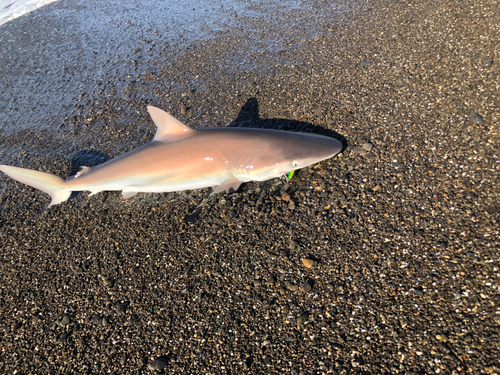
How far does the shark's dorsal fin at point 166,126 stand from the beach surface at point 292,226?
789mm

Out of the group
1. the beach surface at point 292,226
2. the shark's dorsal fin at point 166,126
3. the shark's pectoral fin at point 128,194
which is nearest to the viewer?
the beach surface at point 292,226

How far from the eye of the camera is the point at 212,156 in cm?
363

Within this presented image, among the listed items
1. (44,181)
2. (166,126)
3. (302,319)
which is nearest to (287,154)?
(166,126)

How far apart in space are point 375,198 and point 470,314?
1.30 metres

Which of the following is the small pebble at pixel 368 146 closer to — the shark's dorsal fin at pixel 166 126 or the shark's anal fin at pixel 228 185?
the shark's anal fin at pixel 228 185

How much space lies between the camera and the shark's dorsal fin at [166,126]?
366 centimetres

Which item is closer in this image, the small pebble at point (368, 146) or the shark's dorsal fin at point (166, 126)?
the shark's dorsal fin at point (166, 126)

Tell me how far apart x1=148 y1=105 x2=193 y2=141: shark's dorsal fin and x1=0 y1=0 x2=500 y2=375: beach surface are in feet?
2.59

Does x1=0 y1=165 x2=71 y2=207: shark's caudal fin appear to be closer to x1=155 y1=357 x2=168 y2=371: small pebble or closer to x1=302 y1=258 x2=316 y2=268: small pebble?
x1=155 y1=357 x2=168 y2=371: small pebble

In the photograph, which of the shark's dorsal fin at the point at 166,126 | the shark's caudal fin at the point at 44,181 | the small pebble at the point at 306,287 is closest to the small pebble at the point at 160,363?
the small pebble at the point at 306,287

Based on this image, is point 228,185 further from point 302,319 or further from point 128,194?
point 302,319

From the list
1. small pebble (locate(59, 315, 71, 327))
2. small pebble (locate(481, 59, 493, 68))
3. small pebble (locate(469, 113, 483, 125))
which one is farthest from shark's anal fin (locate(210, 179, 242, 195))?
small pebble (locate(481, 59, 493, 68))

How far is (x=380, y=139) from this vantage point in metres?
3.96

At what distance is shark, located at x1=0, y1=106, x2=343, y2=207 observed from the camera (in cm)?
359
